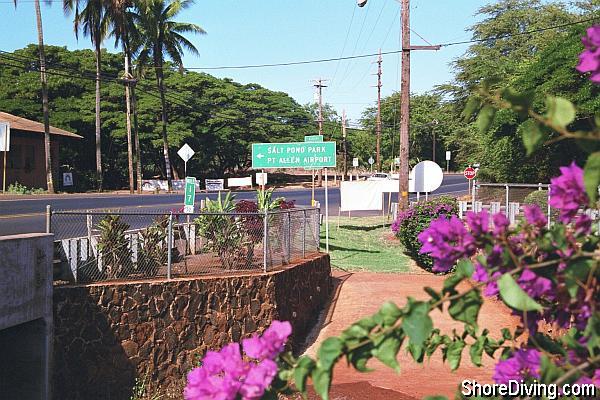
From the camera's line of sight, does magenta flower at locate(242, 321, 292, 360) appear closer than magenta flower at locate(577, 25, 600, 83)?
No

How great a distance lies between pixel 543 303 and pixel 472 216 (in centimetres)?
40

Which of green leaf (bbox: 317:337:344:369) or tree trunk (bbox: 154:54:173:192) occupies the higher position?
tree trunk (bbox: 154:54:173:192)

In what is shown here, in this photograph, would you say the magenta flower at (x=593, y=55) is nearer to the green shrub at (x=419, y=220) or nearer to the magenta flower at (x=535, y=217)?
the magenta flower at (x=535, y=217)

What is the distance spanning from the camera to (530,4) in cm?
4884

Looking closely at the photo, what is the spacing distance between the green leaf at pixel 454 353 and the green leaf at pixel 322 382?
0.76 meters

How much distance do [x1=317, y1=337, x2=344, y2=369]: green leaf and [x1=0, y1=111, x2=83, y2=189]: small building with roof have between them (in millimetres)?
37985

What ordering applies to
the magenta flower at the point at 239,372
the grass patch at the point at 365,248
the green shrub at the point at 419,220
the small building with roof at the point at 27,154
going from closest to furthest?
1. the magenta flower at the point at 239,372
2. the grass patch at the point at 365,248
3. the green shrub at the point at 419,220
4. the small building with roof at the point at 27,154

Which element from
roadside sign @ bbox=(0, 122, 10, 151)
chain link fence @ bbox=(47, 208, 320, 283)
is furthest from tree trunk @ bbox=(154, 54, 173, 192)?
chain link fence @ bbox=(47, 208, 320, 283)

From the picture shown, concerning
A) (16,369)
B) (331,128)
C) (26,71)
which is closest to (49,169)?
(26,71)

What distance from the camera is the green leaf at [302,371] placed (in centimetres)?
157

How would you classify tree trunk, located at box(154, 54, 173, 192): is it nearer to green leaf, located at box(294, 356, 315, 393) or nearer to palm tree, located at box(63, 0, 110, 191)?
palm tree, located at box(63, 0, 110, 191)

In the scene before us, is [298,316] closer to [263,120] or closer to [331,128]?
[263,120]

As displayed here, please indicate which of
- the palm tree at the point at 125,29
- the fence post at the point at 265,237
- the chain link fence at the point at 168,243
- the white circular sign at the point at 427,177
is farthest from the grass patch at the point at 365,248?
the palm tree at the point at 125,29

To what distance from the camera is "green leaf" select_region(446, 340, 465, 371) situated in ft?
7.16
